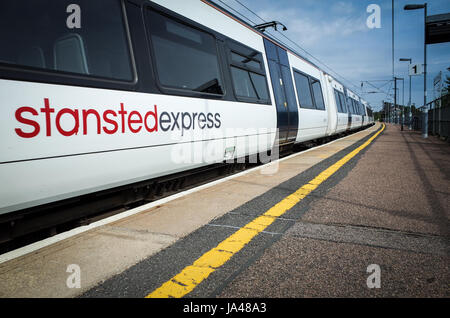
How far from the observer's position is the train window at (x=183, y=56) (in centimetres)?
327

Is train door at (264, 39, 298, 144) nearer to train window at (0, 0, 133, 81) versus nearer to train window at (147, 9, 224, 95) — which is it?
train window at (147, 9, 224, 95)

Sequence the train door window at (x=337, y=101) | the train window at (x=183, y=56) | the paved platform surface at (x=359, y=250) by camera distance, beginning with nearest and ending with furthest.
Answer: the paved platform surface at (x=359, y=250) < the train window at (x=183, y=56) < the train door window at (x=337, y=101)

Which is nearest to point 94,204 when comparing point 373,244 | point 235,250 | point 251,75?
point 235,250

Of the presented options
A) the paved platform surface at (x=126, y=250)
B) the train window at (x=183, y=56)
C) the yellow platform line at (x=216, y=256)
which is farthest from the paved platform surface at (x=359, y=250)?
the train window at (x=183, y=56)

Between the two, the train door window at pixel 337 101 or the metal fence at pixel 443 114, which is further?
the train door window at pixel 337 101

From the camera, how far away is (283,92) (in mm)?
6555

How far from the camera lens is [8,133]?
1.89m

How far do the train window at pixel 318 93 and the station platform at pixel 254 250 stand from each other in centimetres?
642

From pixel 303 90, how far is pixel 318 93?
183 cm

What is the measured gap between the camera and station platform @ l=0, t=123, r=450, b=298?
1.61 m

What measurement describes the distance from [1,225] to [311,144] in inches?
408
